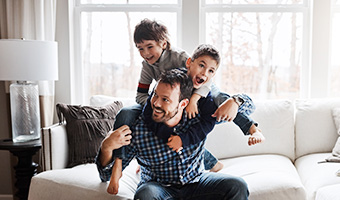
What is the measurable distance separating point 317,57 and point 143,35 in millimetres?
1953

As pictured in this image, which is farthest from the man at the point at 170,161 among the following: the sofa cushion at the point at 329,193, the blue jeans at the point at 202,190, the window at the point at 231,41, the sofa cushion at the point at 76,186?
the window at the point at 231,41

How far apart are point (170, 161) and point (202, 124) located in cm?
21

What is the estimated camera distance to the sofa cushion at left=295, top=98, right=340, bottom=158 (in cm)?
263

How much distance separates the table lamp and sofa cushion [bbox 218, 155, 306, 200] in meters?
1.35

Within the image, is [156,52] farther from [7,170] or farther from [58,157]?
[7,170]

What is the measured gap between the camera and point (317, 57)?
2994 millimetres

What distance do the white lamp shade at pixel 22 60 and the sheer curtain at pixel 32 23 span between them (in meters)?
0.43

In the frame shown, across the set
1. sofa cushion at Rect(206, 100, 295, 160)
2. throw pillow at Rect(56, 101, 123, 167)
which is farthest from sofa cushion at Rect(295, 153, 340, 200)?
throw pillow at Rect(56, 101, 123, 167)

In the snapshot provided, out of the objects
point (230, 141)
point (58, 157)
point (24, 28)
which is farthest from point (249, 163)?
point (24, 28)

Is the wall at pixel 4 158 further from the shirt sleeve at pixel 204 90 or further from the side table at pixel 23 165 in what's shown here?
the shirt sleeve at pixel 204 90

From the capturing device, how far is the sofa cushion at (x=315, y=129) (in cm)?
263

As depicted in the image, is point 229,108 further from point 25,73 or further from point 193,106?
point 25,73

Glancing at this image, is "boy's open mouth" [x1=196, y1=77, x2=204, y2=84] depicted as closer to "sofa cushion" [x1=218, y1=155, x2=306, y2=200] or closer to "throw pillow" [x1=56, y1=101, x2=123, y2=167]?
"sofa cushion" [x1=218, y1=155, x2=306, y2=200]

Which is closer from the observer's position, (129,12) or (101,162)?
(101,162)
